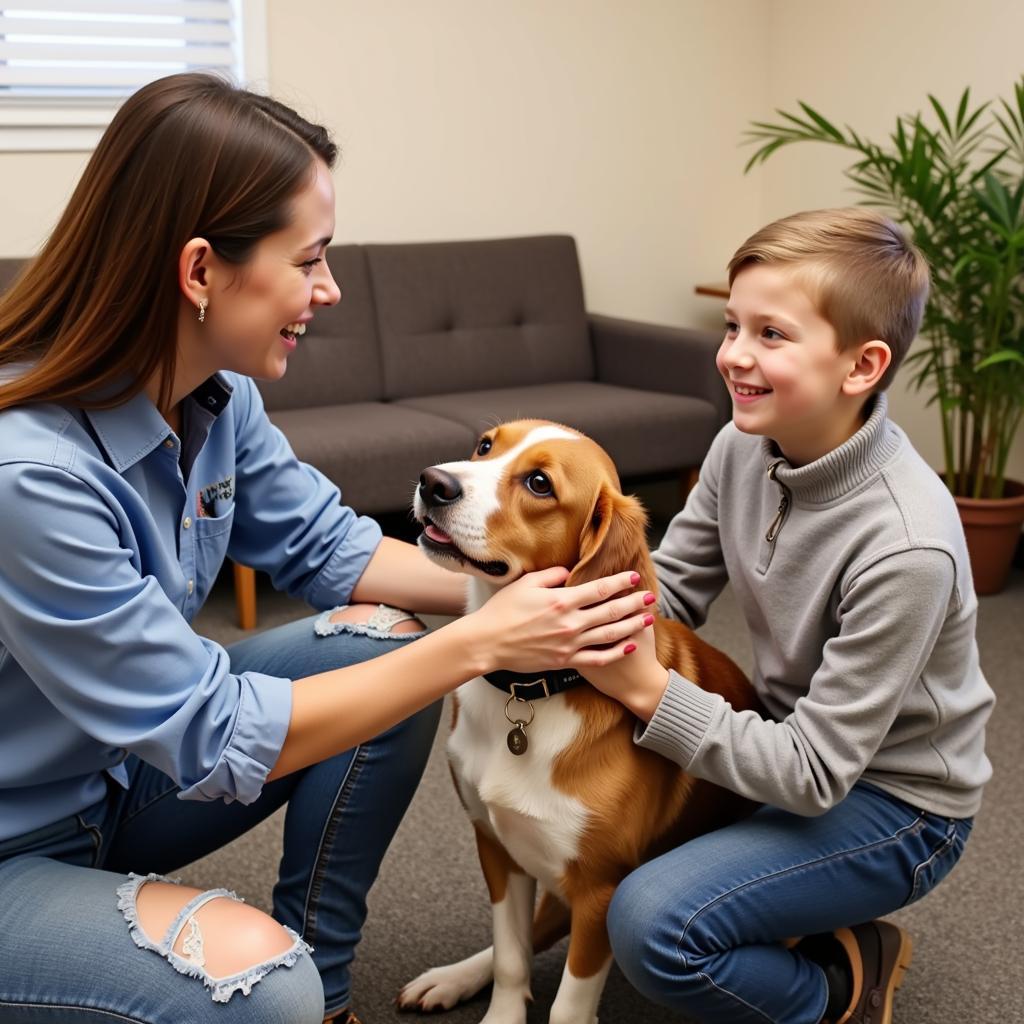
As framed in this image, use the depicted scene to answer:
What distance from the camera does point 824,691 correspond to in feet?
4.72

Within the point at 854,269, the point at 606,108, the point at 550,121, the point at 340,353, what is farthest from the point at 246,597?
the point at 606,108

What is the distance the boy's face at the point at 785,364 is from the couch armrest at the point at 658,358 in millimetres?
2368

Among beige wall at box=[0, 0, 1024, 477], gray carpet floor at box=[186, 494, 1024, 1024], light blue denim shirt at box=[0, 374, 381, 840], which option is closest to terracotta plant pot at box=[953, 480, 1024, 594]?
beige wall at box=[0, 0, 1024, 477]

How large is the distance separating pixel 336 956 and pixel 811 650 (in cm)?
71

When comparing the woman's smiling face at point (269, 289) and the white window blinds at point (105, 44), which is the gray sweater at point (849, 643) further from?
the white window blinds at point (105, 44)

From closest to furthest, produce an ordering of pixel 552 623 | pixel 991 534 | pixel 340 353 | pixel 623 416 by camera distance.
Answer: pixel 552 623, pixel 991 534, pixel 623 416, pixel 340 353

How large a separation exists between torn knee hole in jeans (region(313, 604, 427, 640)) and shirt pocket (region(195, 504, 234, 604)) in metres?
0.16

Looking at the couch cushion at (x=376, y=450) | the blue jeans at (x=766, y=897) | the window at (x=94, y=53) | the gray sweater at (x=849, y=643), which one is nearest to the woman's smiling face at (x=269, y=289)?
the gray sweater at (x=849, y=643)

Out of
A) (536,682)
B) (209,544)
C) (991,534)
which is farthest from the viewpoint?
(991,534)

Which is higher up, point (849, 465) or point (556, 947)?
point (849, 465)

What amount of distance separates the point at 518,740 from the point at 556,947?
1.86ft

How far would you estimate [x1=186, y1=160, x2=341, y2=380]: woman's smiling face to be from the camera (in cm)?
133

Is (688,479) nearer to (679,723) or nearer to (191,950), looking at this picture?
Result: (679,723)

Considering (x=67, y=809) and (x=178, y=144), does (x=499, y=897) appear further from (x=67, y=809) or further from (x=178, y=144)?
(x=178, y=144)
